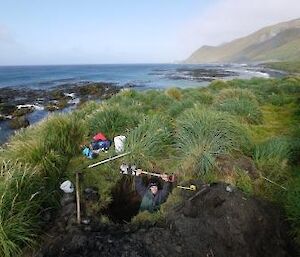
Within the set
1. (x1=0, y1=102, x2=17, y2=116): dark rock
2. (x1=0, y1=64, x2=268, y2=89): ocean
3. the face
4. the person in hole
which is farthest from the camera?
(x1=0, y1=64, x2=268, y2=89): ocean

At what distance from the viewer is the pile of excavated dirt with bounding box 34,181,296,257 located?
5367 mm

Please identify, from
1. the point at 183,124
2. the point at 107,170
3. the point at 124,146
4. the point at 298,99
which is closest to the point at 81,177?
the point at 107,170

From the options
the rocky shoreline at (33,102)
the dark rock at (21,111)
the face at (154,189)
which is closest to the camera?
the face at (154,189)

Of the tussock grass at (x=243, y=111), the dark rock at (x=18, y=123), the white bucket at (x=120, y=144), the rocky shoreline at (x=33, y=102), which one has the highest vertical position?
the white bucket at (x=120, y=144)

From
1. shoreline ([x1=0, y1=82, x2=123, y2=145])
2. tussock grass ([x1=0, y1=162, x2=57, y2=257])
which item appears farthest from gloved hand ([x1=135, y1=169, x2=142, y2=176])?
shoreline ([x1=0, y1=82, x2=123, y2=145])

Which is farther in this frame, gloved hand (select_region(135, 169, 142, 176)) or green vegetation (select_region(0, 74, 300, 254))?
gloved hand (select_region(135, 169, 142, 176))

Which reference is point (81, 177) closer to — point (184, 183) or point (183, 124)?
point (184, 183)

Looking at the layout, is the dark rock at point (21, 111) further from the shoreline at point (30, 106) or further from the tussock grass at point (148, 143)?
the tussock grass at point (148, 143)

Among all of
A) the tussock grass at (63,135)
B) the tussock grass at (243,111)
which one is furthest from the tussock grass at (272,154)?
the tussock grass at (63,135)

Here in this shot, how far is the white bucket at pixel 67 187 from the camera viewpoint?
276 inches

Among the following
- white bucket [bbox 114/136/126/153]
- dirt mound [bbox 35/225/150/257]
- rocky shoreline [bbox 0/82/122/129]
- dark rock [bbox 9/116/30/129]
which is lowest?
rocky shoreline [bbox 0/82/122/129]

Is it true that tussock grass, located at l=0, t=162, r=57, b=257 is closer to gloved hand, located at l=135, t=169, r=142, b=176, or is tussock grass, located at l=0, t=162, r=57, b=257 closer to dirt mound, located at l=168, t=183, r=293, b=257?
gloved hand, located at l=135, t=169, r=142, b=176

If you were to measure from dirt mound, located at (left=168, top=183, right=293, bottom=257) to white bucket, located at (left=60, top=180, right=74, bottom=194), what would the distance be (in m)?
2.07

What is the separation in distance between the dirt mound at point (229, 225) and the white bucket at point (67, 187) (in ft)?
6.81
